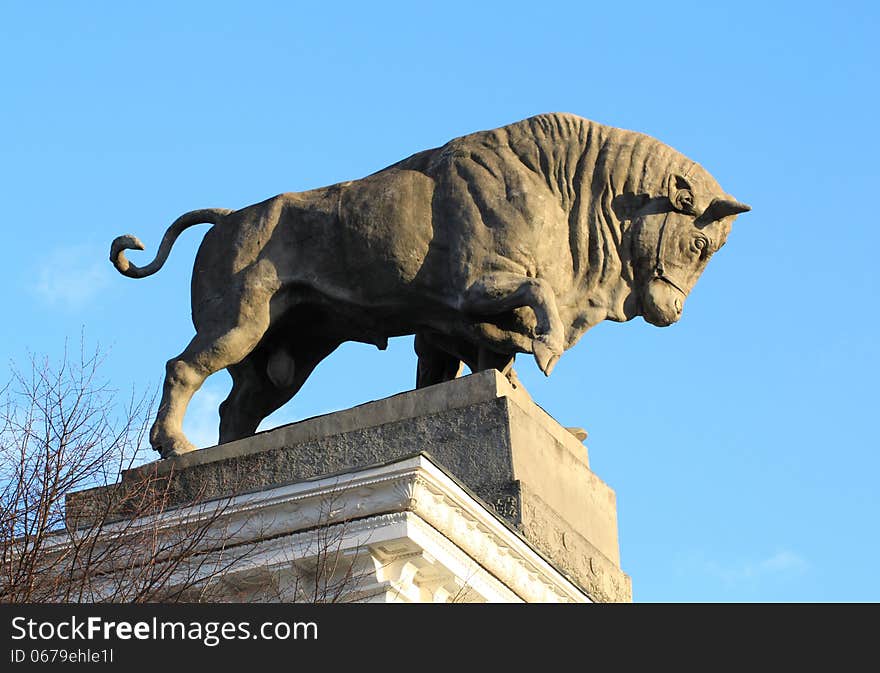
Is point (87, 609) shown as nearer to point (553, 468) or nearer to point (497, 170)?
point (553, 468)

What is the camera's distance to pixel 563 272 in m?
18.3

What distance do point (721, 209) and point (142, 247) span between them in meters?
5.63

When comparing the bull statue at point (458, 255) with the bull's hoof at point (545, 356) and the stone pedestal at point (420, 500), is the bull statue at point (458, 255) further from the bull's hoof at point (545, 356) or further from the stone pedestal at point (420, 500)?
the stone pedestal at point (420, 500)

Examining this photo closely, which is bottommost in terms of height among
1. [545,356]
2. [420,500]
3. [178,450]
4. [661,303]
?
[420,500]

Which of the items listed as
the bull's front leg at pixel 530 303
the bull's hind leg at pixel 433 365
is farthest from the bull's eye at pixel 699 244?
the bull's hind leg at pixel 433 365

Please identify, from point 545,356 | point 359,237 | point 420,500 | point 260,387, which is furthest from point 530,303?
point 260,387

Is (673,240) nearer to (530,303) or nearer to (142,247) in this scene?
(530,303)

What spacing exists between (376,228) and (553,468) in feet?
9.01

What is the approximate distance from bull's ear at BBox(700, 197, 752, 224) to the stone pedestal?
2540mm

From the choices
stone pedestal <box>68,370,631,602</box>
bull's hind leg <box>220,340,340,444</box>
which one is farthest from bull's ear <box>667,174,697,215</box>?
bull's hind leg <box>220,340,340,444</box>

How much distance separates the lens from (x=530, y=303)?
17.6m

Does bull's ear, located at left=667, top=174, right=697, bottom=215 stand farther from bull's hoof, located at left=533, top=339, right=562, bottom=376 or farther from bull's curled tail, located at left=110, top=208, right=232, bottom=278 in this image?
bull's curled tail, located at left=110, top=208, right=232, bottom=278

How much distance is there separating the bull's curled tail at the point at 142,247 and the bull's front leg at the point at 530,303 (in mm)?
3208

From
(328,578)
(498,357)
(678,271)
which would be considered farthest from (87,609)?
(678,271)
